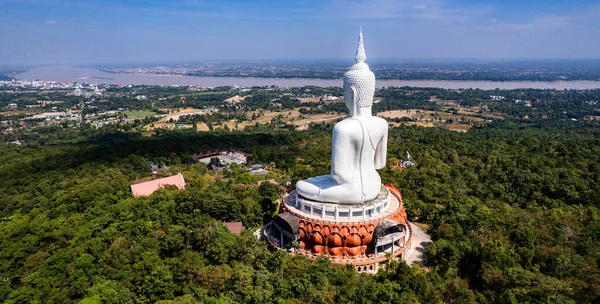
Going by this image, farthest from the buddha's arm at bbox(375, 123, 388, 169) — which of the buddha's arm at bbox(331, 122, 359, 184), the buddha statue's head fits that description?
the buddha statue's head

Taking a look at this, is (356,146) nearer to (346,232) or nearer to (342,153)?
(342,153)

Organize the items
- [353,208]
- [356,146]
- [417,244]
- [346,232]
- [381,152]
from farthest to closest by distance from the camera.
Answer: [417,244]
[381,152]
[356,146]
[353,208]
[346,232]

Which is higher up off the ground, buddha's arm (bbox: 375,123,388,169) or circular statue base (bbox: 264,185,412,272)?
buddha's arm (bbox: 375,123,388,169)

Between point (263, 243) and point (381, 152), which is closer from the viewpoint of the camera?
point (263, 243)

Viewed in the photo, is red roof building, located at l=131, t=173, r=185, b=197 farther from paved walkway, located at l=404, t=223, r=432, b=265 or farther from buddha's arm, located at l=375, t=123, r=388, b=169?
paved walkway, located at l=404, t=223, r=432, b=265

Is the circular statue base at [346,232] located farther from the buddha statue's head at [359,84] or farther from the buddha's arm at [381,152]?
the buddha statue's head at [359,84]

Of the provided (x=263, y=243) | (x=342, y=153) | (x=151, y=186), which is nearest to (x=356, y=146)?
(x=342, y=153)

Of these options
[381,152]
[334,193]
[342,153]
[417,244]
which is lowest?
[417,244]

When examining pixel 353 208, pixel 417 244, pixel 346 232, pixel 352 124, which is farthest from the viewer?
pixel 417 244
